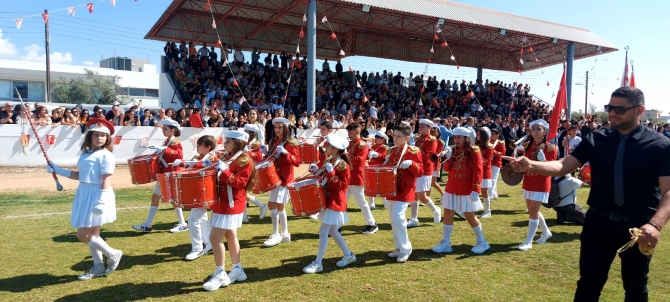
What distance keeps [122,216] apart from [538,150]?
25.0 ft

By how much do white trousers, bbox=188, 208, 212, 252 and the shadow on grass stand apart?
97 cm

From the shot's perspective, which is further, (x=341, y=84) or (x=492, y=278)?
(x=341, y=84)

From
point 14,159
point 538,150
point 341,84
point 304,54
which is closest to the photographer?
point 538,150

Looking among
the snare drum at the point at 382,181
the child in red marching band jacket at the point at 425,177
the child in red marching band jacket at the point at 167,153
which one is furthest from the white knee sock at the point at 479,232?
the child in red marching band jacket at the point at 167,153

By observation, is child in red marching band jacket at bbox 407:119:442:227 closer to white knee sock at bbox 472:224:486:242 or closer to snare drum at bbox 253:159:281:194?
white knee sock at bbox 472:224:486:242

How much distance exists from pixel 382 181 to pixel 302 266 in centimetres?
154

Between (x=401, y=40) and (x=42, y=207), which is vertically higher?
(x=401, y=40)

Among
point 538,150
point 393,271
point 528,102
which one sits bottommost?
point 393,271

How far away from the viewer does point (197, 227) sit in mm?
6195

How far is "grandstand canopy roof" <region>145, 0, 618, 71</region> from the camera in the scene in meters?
22.2

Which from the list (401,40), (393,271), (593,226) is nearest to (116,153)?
(393,271)

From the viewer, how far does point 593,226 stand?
3.45 m

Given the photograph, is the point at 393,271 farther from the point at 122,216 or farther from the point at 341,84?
the point at 341,84

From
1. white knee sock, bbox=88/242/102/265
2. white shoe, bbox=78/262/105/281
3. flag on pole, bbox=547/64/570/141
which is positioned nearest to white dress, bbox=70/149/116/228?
white knee sock, bbox=88/242/102/265
